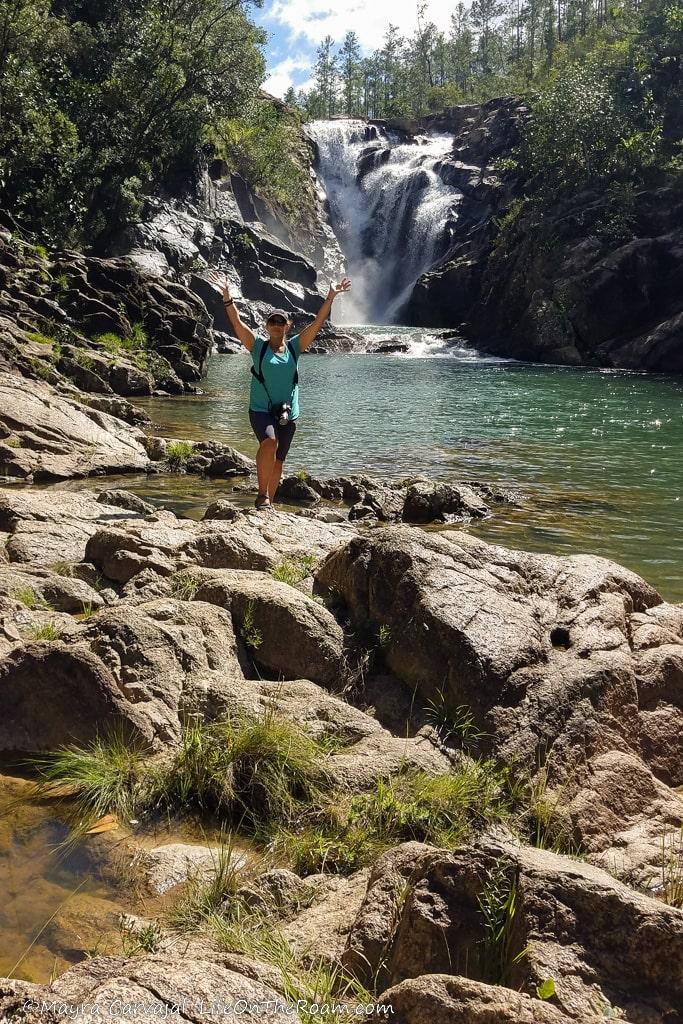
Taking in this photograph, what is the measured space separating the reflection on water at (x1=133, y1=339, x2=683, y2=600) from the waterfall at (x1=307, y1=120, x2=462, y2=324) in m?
33.0

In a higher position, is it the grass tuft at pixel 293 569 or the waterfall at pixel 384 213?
the waterfall at pixel 384 213

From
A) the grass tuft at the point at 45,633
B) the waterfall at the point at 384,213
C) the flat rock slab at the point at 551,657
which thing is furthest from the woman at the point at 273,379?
the waterfall at the point at 384,213

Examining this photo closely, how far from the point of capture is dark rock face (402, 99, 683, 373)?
1764 inches

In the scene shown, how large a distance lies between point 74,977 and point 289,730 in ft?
6.52

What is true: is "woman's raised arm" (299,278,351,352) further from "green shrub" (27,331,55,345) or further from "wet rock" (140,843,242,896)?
"green shrub" (27,331,55,345)

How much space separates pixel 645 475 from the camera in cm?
1616

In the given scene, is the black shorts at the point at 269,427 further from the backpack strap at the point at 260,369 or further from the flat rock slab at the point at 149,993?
the flat rock slab at the point at 149,993

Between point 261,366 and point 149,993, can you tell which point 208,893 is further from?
point 261,366

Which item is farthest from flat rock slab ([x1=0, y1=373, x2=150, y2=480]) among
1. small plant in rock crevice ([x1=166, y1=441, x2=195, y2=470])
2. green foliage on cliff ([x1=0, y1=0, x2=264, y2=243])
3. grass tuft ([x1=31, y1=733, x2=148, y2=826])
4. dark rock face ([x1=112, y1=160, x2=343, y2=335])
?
dark rock face ([x1=112, y1=160, x2=343, y2=335])

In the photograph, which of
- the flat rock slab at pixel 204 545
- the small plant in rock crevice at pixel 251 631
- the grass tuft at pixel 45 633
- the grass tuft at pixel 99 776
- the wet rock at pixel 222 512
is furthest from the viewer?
the wet rock at pixel 222 512

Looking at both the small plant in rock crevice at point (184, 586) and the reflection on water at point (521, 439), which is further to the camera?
the reflection on water at point (521, 439)

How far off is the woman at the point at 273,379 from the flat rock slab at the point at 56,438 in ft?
15.2

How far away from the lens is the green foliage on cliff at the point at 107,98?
37.3 metres

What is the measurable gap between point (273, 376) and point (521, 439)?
11.6 m
